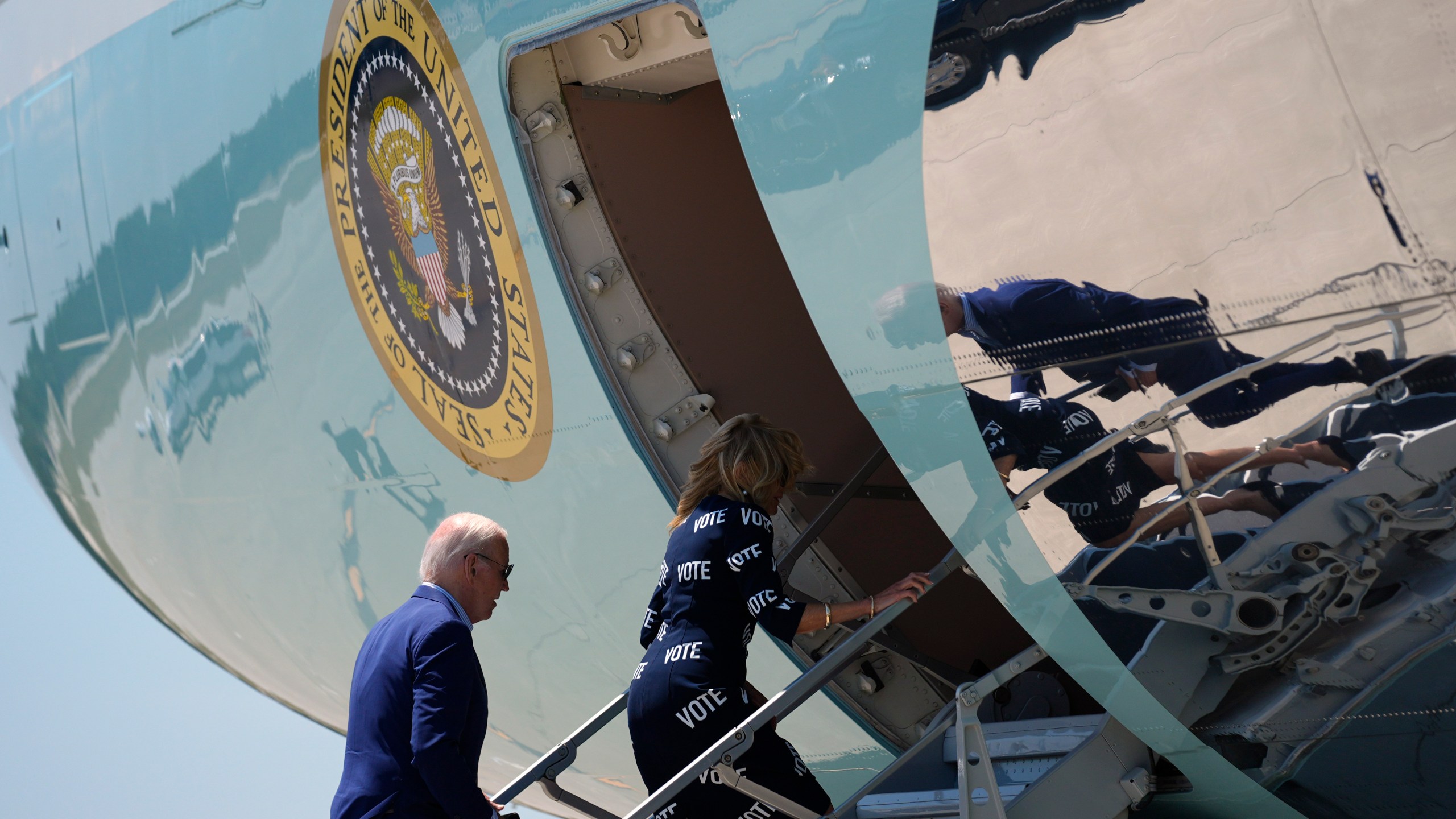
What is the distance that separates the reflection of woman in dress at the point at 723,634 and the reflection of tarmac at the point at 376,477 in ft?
4.73

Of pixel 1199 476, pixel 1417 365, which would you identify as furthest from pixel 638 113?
pixel 1417 365

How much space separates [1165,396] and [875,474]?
2.68 m

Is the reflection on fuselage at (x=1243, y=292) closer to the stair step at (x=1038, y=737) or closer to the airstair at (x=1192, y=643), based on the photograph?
the airstair at (x=1192, y=643)

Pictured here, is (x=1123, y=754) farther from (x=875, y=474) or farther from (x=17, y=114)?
(x=17, y=114)

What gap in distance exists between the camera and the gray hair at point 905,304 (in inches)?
100

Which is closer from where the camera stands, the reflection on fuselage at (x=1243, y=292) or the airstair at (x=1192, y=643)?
the reflection on fuselage at (x=1243, y=292)

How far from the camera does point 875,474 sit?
16.4ft

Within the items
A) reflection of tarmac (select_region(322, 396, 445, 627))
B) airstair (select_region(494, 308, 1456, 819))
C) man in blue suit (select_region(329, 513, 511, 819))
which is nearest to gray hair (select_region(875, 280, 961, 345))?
airstair (select_region(494, 308, 1456, 819))

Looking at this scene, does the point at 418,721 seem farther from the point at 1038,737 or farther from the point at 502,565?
the point at 1038,737

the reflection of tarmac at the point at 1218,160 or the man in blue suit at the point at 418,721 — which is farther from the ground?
the reflection of tarmac at the point at 1218,160

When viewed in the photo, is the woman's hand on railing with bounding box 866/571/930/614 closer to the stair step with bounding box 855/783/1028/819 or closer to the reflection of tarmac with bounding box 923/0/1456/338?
the stair step with bounding box 855/783/1028/819

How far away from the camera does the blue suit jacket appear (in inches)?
102

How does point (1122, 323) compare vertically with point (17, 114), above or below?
below

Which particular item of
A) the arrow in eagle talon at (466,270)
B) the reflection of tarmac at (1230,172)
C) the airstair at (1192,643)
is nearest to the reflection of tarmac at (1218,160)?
the reflection of tarmac at (1230,172)
